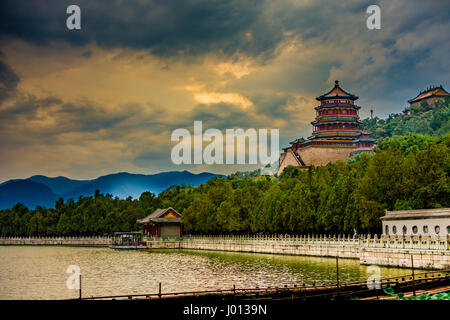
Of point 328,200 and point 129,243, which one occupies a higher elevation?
point 328,200

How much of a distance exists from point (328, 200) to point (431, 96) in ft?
337

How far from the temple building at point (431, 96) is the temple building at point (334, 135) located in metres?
43.1

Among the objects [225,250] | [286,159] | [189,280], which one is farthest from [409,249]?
[286,159]

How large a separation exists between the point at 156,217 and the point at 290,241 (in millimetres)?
35944

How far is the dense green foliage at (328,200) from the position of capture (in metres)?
40.1

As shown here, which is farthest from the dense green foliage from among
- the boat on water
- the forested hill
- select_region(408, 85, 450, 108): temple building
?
select_region(408, 85, 450, 108): temple building

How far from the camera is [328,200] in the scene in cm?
4988

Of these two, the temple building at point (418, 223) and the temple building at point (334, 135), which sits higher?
the temple building at point (334, 135)

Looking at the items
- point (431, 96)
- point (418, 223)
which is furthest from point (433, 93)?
point (418, 223)

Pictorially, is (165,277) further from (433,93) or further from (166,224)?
(433,93)

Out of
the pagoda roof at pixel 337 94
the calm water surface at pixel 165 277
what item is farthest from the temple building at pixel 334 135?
the calm water surface at pixel 165 277

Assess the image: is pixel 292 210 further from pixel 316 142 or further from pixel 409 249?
pixel 316 142

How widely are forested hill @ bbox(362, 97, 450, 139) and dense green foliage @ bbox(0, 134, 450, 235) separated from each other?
41.6 m

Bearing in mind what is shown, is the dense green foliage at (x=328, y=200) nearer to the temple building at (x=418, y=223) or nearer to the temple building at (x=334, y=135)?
the temple building at (x=418, y=223)
